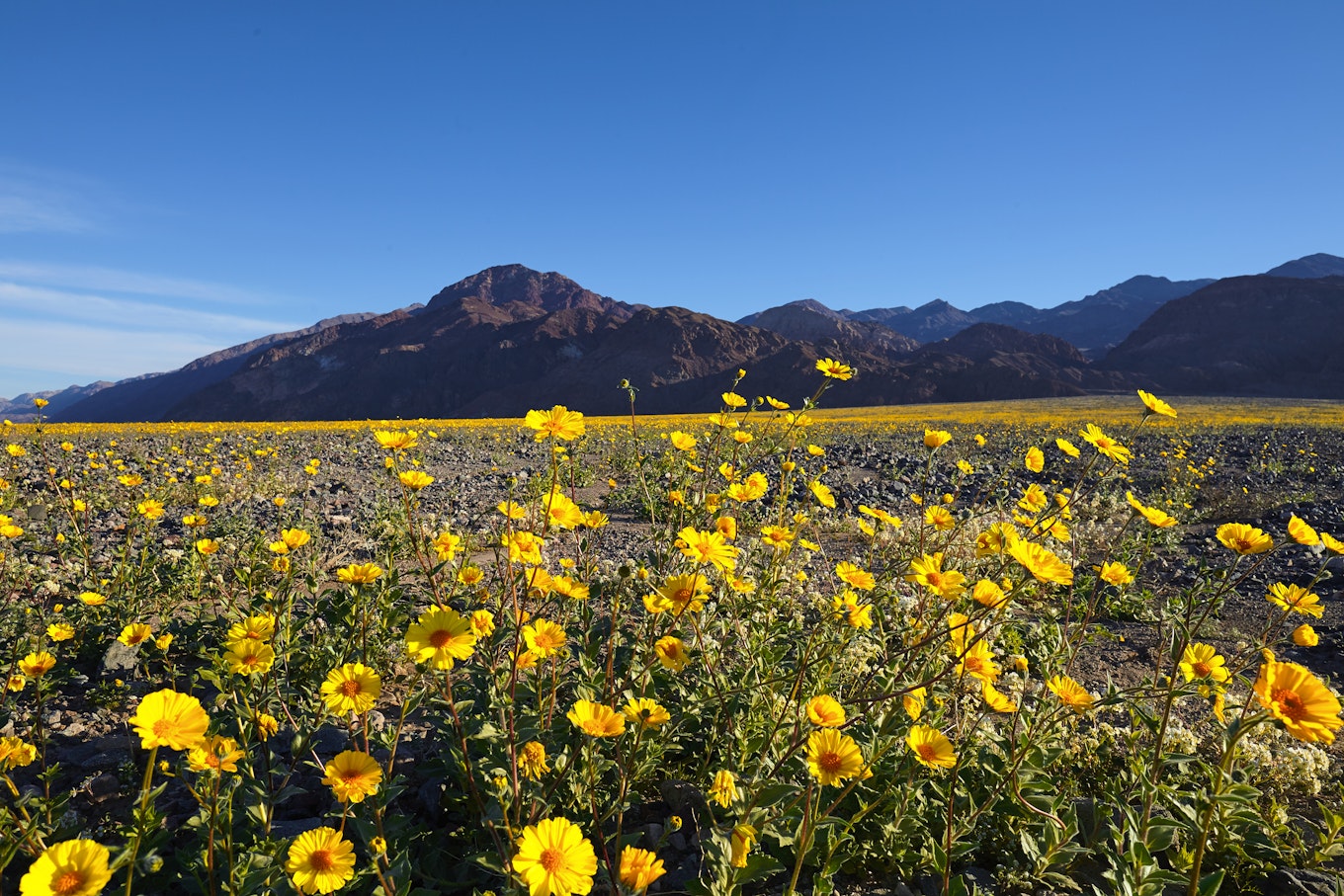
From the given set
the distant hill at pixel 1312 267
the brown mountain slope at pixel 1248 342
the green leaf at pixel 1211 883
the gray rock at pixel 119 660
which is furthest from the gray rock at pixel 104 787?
the distant hill at pixel 1312 267

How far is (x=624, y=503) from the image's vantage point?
8469 mm

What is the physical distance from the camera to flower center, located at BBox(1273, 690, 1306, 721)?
132 centimetres

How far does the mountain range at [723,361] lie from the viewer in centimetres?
6450

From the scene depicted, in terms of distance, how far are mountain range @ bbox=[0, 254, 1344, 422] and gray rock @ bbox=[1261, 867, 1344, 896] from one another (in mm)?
64043

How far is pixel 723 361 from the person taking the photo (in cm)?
8200

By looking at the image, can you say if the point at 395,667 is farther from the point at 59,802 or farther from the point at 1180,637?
the point at 1180,637

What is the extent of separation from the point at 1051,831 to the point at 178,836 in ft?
9.18

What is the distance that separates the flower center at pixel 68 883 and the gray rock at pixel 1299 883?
309 cm

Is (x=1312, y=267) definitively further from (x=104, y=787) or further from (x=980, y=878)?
(x=104, y=787)

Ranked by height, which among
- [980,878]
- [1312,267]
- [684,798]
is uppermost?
[1312,267]

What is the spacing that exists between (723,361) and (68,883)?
82.1m

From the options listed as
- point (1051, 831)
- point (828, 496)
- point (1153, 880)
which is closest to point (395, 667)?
point (828, 496)

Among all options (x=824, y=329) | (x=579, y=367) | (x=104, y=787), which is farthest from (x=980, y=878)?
(x=824, y=329)

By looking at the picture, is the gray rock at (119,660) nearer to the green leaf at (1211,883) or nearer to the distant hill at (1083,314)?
the green leaf at (1211,883)
